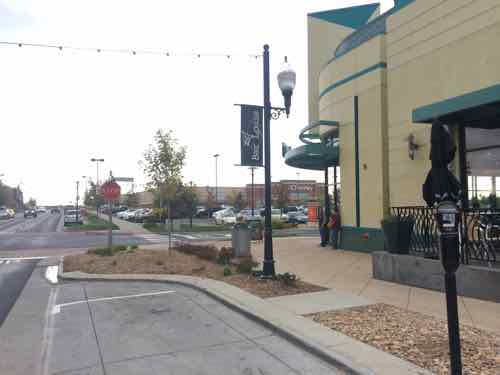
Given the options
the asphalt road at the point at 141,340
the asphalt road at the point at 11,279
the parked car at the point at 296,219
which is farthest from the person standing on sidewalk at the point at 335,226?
the parked car at the point at 296,219

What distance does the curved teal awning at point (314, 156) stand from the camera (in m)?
14.5

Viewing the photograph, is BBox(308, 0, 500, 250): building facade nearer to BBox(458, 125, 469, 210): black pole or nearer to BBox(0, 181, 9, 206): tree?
BBox(458, 125, 469, 210): black pole

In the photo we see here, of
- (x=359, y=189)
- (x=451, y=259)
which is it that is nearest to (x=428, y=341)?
(x=451, y=259)

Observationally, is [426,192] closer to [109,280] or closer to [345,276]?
[345,276]

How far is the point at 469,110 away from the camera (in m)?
7.98

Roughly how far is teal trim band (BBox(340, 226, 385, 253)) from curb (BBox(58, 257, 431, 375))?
6.16 meters

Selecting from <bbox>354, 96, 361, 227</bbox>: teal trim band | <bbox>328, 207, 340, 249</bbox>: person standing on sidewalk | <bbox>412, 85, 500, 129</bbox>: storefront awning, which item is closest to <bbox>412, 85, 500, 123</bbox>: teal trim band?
<bbox>412, 85, 500, 129</bbox>: storefront awning

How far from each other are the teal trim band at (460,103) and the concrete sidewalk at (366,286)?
3.25 m

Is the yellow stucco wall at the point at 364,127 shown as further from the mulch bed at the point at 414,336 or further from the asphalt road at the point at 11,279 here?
the asphalt road at the point at 11,279

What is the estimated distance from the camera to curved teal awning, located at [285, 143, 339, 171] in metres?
14.5

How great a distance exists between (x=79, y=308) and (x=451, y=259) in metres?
6.37

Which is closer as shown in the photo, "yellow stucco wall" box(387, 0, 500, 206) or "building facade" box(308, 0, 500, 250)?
"building facade" box(308, 0, 500, 250)

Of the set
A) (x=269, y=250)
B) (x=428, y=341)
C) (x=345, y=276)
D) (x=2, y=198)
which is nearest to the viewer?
(x=428, y=341)

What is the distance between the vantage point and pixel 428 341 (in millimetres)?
4844
